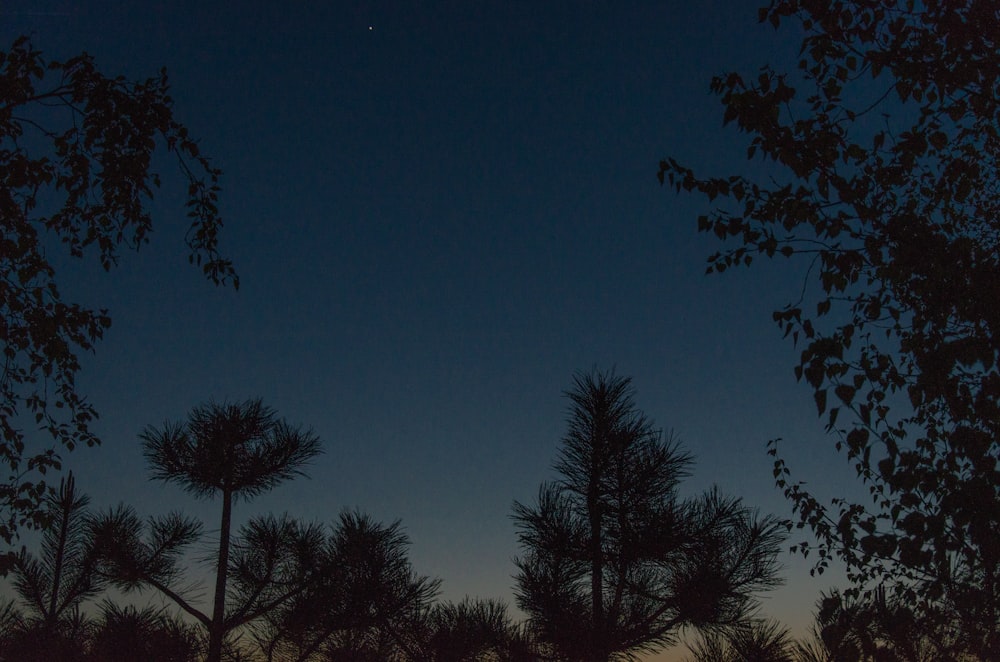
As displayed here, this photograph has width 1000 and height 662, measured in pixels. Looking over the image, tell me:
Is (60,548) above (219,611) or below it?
above

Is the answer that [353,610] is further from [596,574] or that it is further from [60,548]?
[60,548]

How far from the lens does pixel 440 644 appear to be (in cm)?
1155

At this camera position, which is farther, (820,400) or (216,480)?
(216,480)

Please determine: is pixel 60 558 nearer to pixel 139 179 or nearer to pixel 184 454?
pixel 184 454

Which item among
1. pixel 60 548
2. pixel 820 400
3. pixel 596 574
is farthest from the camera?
pixel 60 548

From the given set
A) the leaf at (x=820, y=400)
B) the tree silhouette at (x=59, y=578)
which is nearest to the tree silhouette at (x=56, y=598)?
the tree silhouette at (x=59, y=578)

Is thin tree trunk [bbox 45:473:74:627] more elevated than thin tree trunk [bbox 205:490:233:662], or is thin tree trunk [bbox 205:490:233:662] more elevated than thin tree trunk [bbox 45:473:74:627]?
thin tree trunk [bbox 45:473:74:627]

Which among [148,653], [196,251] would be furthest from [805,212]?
[148,653]

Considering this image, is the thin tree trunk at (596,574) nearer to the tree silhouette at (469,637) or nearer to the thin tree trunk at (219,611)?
the tree silhouette at (469,637)

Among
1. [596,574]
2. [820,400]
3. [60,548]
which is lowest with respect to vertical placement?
[820,400]

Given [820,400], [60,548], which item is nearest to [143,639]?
[60,548]

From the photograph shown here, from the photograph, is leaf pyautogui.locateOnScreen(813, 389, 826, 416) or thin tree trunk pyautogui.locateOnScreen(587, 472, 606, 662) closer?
leaf pyautogui.locateOnScreen(813, 389, 826, 416)

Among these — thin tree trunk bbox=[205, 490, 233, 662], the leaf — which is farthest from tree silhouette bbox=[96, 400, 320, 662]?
the leaf

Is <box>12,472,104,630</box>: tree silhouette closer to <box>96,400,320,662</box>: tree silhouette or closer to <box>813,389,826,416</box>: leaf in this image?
<box>96,400,320,662</box>: tree silhouette
